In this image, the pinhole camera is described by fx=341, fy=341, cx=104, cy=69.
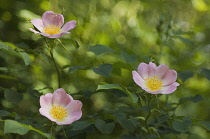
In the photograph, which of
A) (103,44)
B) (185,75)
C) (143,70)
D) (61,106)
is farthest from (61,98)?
(103,44)

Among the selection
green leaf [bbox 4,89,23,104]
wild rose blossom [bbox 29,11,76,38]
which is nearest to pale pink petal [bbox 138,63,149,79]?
wild rose blossom [bbox 29,11,76,38]

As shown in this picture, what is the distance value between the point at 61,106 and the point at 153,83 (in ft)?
0.89

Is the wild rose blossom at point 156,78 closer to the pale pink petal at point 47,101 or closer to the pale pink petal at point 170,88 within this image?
the pale pink petal at point 170,88

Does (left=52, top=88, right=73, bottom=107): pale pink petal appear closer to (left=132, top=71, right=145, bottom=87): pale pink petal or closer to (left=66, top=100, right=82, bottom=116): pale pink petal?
(left=66, top=100, right=82, bottom=116): pale pink petal

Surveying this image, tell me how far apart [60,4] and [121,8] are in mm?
362

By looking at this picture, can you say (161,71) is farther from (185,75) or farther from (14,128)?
(14,128)

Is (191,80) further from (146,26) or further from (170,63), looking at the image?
(146,26)

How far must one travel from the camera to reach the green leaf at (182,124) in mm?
899

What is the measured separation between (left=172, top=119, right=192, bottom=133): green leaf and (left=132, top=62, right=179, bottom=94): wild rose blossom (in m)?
0.09

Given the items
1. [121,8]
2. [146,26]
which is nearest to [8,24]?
[121,8]

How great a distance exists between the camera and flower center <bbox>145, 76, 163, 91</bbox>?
940 mm

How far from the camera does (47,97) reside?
93cm

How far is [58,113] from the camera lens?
0.92 metres

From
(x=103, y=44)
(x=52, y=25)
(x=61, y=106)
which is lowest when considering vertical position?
(x=103, y=44)
